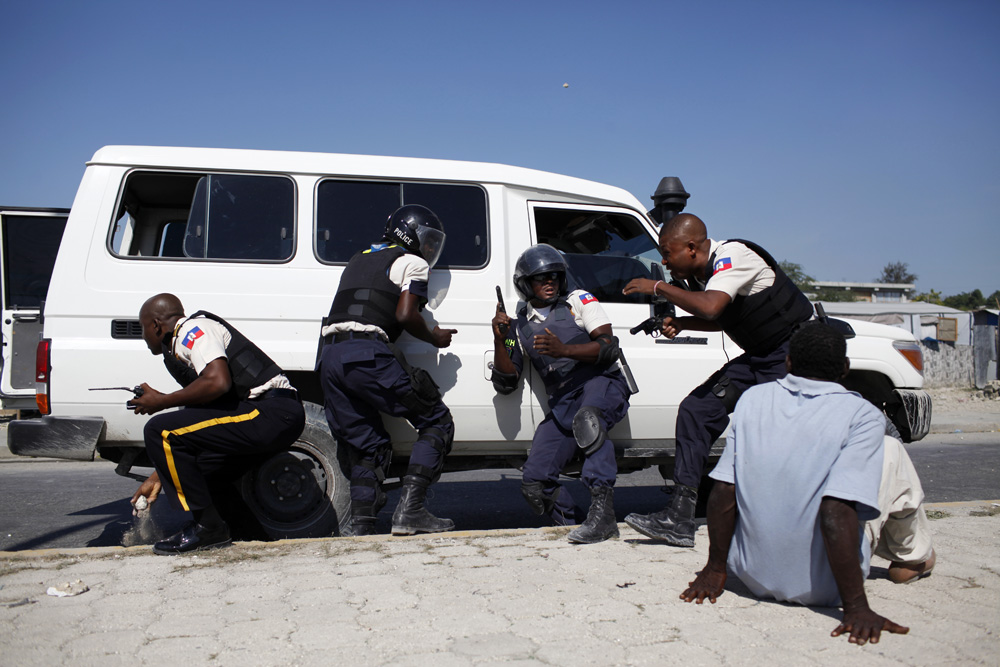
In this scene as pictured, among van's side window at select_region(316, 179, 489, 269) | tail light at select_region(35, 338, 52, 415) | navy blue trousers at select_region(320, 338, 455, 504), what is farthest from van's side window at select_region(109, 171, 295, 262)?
navy blue trousers at select_region(320, 338, 455, 504)

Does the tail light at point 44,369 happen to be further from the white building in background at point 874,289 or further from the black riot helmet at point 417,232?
the white building in background at point 874,289

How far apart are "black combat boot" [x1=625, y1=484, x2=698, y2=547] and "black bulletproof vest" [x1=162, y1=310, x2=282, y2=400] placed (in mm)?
2180

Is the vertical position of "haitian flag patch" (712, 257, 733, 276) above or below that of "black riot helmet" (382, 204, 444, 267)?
below

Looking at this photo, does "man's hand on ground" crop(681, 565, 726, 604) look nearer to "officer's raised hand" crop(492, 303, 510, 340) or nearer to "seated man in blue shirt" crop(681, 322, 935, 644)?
"seated man in blue shirt" crop(681, 322, 935, 644)

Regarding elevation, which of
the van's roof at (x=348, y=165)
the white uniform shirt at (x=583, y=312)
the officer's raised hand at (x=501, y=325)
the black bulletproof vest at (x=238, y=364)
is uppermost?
the van's roof at (x=348, y=165)

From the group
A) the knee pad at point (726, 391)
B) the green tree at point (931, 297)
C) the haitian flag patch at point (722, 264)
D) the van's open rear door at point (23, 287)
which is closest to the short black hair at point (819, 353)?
the haitian flag patch at point (722, 264)

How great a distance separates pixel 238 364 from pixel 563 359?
183cm

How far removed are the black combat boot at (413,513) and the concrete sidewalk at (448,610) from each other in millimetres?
251

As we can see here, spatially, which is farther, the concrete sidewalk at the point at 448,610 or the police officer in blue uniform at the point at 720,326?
the police officer in blue uniform at the point at 720,326

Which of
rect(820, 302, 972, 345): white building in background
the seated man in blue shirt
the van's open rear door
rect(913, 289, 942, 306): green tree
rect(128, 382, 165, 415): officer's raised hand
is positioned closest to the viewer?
the seated man in blue shirt

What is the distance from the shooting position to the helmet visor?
446cm

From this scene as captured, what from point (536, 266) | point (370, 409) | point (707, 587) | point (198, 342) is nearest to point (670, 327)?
point (536, 266)

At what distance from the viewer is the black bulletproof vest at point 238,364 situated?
4.10 m

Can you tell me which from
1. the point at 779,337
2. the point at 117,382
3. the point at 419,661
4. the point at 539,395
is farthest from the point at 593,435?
the point at 117,382
